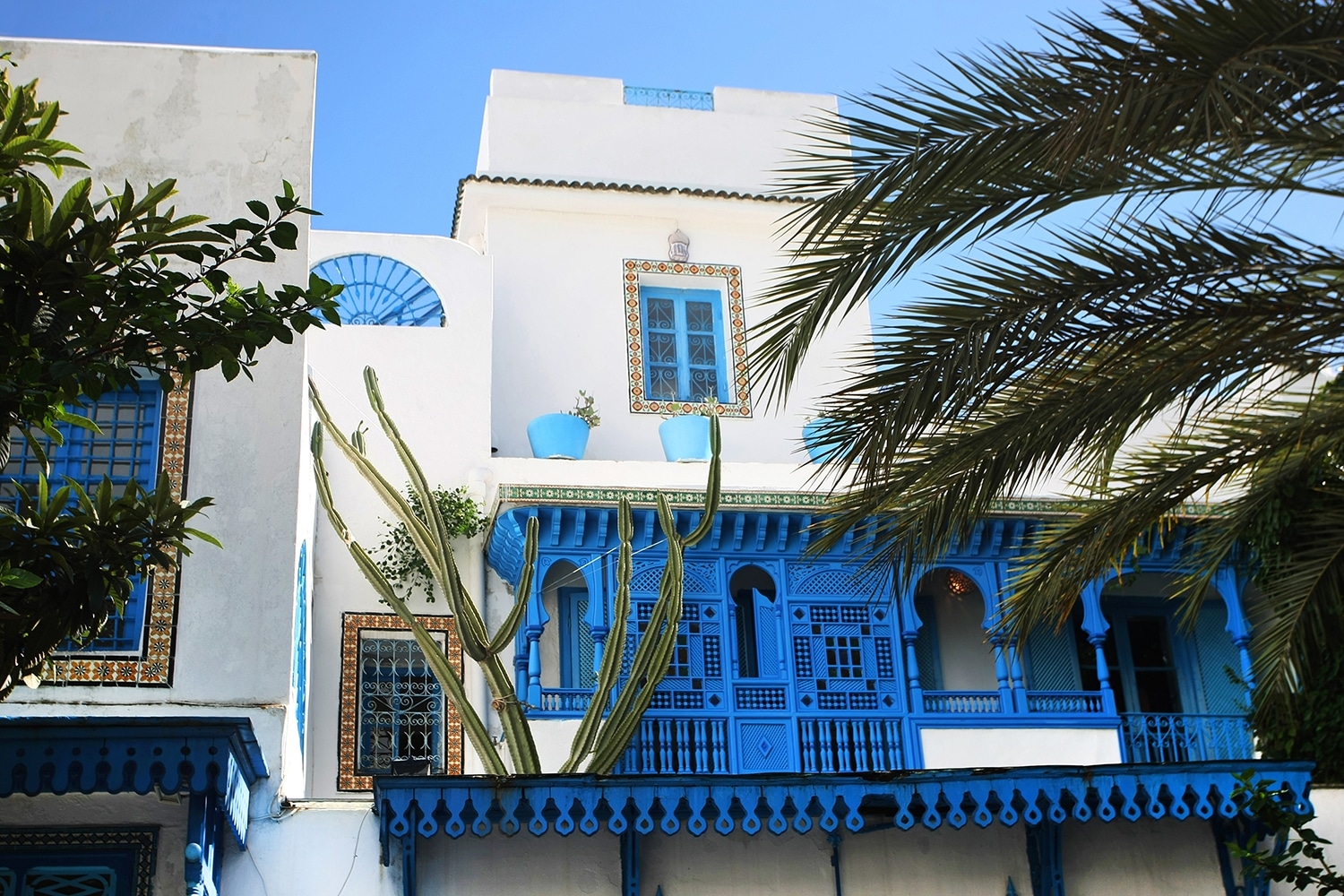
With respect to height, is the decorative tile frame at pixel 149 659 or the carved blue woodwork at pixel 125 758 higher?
the decorative tile frame at pixel 149 659

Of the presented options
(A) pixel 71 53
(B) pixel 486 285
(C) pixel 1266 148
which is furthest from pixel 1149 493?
(B) pixel 486 285

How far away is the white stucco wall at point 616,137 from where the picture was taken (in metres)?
16.3

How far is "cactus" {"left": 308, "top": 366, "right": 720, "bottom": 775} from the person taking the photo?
32.8ft

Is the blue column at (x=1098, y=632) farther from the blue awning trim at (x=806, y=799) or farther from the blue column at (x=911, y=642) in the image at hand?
the blue awning trim at (x=806, y=799)

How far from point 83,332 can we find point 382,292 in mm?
8489

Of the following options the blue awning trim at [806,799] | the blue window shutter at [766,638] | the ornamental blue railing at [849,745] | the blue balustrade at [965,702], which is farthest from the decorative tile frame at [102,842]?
the blue balustrade at [965,702]

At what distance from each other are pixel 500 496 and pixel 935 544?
500cm

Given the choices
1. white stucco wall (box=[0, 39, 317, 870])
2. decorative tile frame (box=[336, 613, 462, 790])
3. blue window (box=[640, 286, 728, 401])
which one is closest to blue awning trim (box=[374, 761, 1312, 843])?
white stucco wall (box=[0, 39, 317, 870])

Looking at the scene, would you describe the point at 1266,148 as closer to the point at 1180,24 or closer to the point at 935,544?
the point at 1180,24

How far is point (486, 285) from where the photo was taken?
14414 mm

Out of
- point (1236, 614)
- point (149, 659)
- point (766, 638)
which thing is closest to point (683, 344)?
point (766, 638)

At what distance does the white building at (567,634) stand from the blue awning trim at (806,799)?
0.02 meters

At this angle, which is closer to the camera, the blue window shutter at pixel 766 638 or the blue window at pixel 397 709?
the blue window shutter at pixel 766 638

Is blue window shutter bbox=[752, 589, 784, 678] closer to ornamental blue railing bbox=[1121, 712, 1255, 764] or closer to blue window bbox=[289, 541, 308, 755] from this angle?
ornamental blue railing bbox=[1121, 712, 1255, 764]
